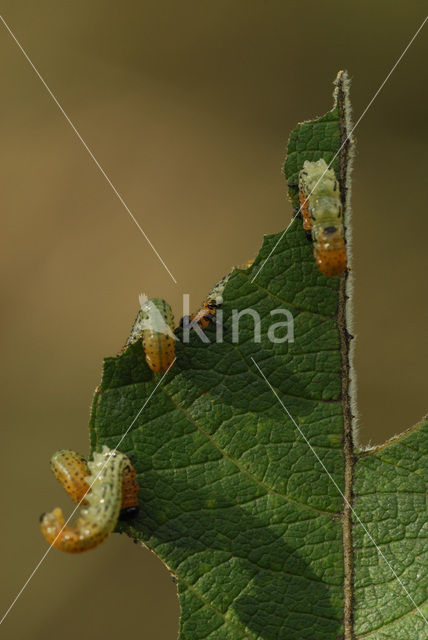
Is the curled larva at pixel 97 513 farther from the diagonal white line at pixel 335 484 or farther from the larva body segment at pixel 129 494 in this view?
the diagonal white line at pixel 335 484

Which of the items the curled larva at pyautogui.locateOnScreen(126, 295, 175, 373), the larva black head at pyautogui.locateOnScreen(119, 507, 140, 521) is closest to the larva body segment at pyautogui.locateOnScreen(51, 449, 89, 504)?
the larva black head at pyautogui.locateOnScreen(119, 507, 140, 521)

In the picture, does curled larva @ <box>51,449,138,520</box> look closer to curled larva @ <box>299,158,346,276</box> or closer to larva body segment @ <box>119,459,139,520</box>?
larva body segment @ <box>119,459,139,520</box>

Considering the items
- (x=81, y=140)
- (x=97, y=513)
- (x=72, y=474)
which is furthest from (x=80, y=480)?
(x=81, y=140)

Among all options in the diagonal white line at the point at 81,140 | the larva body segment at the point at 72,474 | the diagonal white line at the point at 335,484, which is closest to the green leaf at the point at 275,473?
the diagonal white line at the point at 335,484

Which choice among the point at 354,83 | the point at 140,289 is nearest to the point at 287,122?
the point at 354,83

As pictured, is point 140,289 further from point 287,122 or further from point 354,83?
point 354,83

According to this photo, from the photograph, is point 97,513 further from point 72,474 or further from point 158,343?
point 158,343
